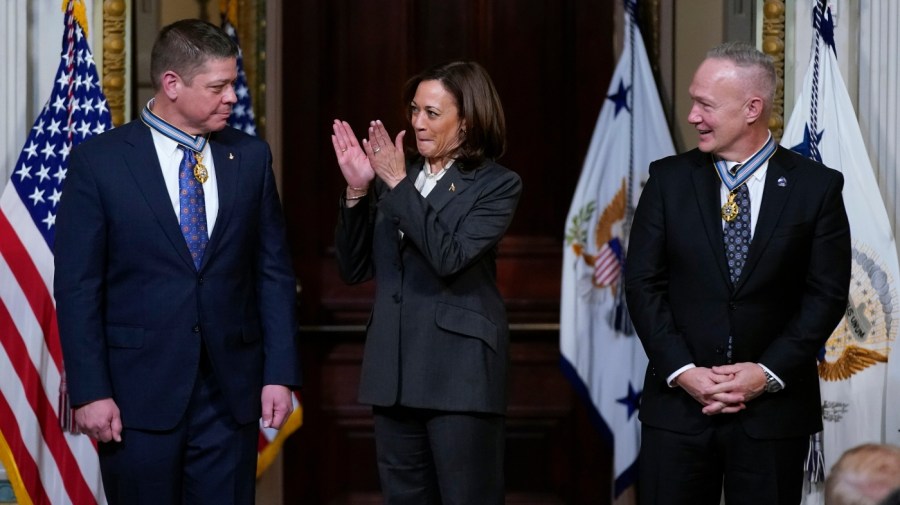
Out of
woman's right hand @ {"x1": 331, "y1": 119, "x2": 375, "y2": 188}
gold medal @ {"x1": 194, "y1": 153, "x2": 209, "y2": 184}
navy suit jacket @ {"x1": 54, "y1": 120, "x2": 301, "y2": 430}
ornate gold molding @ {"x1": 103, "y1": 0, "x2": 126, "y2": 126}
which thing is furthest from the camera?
ornate gold molding @ {"x1": 103, "y1": 0, "x2": 126, "y2": 126}

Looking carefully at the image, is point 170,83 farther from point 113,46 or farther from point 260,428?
point 260,428

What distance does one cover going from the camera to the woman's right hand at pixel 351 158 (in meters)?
3.47

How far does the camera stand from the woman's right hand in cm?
347

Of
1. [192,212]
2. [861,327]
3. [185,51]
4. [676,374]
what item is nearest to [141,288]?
[192,212]

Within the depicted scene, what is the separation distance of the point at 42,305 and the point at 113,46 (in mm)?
925

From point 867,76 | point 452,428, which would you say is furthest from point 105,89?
point 867,76

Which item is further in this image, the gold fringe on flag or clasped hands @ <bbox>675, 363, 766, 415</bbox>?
the gold fringe on flag

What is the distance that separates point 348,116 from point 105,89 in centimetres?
100

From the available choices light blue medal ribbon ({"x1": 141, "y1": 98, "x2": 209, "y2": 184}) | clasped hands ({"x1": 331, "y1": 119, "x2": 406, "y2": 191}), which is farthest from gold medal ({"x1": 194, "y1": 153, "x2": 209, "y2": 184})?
clasped hands ({"x1": 331, "y1": 119, "x2": 406, "y2": 191})

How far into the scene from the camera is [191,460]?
3355mm

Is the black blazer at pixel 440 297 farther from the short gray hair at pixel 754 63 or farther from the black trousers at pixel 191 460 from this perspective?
the short gray hair at pixel 754 63

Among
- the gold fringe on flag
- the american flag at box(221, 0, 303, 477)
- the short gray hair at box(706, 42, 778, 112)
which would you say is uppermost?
the gold fringe on flag

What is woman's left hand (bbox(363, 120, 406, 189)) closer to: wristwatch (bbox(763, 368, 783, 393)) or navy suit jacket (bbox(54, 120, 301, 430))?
navy suit jacket (bbox(54, 120, 301, 430))

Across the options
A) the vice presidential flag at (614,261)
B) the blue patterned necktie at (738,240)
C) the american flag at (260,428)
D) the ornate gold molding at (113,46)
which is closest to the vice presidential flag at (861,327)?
the vice presidential flag at (614,261)
